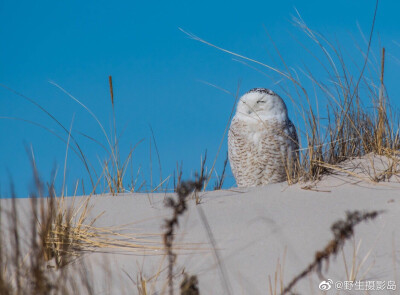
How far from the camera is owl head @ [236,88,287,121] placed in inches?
166

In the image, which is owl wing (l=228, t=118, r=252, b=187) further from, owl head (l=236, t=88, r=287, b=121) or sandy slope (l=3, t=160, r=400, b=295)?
sandy slope (l=3, t=160, r=400, b=295)

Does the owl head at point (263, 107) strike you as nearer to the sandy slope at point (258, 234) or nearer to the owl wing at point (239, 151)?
the owl wing at point (239, 151)

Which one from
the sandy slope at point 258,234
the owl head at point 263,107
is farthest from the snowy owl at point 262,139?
the sandy slope at point 258,234

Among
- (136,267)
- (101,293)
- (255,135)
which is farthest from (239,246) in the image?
(255,135)

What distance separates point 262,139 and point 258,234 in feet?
5.75

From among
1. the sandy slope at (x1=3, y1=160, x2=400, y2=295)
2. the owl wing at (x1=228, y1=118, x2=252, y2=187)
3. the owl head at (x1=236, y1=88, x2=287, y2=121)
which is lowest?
the sandy slope at (x1=3, y1=160, x2=400, y2=295)

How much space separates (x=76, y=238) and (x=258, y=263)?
2.63 feet

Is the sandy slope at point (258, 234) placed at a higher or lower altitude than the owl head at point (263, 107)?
lower

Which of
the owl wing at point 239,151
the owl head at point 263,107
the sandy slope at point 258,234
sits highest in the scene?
the owl head at point 263,107

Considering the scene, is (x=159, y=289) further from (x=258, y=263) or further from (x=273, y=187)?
→ (x=273, y=187)

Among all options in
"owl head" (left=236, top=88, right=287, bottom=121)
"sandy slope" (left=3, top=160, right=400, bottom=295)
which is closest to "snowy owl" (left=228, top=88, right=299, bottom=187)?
"owl head" (left=236, top=88, right=287, bottom=121)

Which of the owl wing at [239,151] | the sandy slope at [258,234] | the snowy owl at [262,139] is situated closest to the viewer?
the sandy slope at [258,234]

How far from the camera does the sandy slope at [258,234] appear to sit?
6.94ft

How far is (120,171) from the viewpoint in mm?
3752
